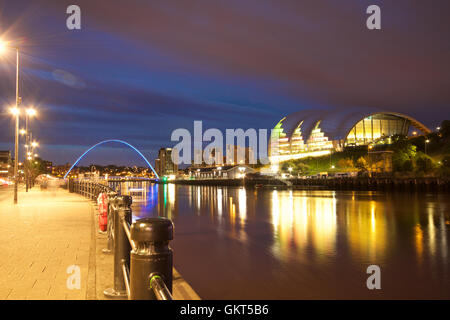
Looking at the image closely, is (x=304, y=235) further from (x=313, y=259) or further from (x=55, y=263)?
(x=55, y=263)

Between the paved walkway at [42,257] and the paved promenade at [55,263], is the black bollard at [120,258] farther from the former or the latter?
the paved walkway at [42,257]

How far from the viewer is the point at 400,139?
8656 cm

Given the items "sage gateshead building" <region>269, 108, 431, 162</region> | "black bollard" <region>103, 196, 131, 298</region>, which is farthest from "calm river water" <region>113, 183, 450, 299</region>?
"sage gateshead building" <region>269, 108, 431, 162</region>

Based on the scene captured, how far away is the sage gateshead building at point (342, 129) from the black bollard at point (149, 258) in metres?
124

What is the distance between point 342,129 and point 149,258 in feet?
435

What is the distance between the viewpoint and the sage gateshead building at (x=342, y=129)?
Answer: 129875mm

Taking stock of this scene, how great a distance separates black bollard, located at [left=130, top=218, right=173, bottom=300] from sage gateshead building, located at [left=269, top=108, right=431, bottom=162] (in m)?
124

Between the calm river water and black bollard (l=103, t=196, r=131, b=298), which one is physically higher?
black bollard (l=103, t=196, r=131, b=298)

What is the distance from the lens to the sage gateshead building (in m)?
130

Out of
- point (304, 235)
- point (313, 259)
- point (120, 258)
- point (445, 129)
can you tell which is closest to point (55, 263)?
point (120, 258)

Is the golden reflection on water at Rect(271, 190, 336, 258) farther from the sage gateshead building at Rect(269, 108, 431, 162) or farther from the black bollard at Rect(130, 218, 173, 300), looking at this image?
the sage gateshead building at Rect(269, 108, 431, 162)

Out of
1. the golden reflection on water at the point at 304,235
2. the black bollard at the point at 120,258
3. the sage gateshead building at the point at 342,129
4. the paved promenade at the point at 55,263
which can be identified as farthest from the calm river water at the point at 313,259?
the sage gateshead building at the point at 342,129
